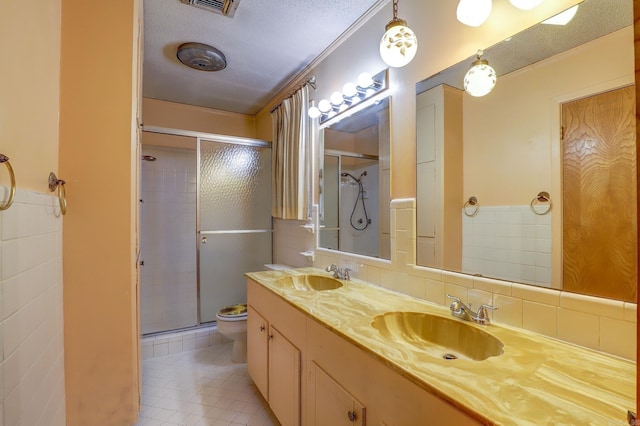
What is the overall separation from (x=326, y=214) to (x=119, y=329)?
1475 mm

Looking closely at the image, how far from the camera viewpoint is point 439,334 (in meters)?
1.16

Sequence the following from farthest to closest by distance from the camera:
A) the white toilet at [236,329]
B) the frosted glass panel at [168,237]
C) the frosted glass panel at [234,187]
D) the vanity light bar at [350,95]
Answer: the frosted glass panel at [168,237] < the frosted glass panel at [234,187] < the white toilet at [236,329] < the vanity light bar at [350,95]

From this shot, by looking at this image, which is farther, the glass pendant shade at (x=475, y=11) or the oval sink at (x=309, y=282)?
the oval sink at (x=309, y=282)

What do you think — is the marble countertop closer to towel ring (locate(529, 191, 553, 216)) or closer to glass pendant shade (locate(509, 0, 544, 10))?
towel ring (locate(529, 191, 553, 216))

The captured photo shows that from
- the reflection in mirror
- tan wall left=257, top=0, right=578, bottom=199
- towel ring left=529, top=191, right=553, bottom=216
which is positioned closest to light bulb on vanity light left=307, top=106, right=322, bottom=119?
the reflection in mirror

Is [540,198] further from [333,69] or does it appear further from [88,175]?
[88,175]

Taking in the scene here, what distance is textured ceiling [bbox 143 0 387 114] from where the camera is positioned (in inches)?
71.0

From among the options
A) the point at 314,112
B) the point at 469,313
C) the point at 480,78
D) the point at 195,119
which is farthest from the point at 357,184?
the point at 195,119

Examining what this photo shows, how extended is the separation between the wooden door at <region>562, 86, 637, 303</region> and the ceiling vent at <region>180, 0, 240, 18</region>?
1810 mm

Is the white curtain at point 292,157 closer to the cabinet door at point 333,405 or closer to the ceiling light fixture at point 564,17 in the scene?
the cabinet door at point 333,405

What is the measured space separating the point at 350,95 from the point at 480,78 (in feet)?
2.78

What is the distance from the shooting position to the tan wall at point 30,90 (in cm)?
76

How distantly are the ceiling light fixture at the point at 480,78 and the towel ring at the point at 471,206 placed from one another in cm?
44

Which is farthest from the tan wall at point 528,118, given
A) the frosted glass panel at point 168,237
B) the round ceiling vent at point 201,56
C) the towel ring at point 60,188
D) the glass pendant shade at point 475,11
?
the frosted glass panel at point 168,237
